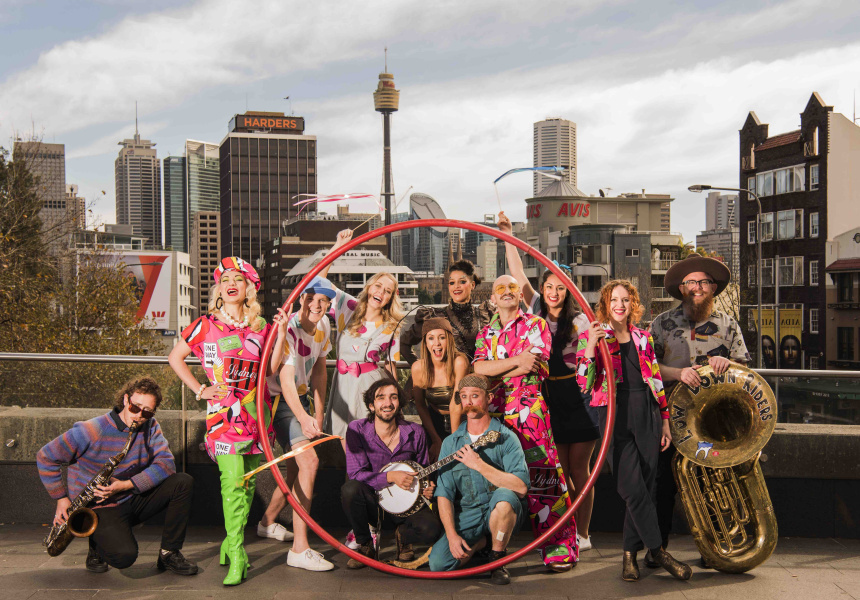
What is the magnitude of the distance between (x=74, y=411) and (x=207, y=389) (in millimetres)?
1672

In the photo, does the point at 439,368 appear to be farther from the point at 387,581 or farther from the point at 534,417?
the point at 387,581

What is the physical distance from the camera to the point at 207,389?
17.0 feet

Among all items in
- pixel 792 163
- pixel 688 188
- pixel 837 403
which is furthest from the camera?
pixel 792 163

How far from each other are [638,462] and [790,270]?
55.9 m

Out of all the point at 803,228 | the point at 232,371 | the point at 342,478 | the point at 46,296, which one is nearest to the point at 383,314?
the point at 232,371

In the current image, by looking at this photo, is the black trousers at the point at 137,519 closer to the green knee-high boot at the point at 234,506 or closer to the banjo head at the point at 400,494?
the green knee-high boot at the point at 234,506

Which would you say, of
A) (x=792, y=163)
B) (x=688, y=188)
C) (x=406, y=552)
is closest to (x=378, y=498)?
(x=406, y=552)

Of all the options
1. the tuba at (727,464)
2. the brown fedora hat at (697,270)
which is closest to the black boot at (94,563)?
the tuba at (727,464)

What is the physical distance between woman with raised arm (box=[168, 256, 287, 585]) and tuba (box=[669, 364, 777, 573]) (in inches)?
109

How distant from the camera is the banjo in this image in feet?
16.7

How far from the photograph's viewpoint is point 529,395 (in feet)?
17.0

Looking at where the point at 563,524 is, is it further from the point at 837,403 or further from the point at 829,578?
the point at 837,403

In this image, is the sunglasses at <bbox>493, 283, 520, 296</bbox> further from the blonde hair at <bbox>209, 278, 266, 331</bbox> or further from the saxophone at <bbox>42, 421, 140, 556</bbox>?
the saxophone at <bbox>42, 421, 140, 556</bbox>

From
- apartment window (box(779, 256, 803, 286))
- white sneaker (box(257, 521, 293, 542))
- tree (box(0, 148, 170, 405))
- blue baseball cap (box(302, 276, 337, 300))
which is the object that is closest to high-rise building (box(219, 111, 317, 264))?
apartment window (box(779, 256, 803, 286))
